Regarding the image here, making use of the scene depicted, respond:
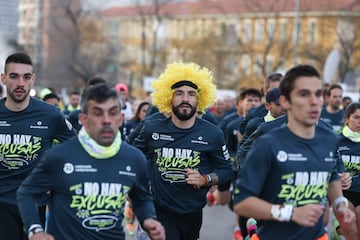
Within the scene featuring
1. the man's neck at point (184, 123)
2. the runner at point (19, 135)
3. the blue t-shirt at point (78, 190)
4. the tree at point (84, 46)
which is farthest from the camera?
the tree at point (84, 46)

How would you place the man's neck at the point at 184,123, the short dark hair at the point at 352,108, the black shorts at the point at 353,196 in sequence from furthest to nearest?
1. the short dark hair at the point at 352,108
2. the black shorts at the point at 353,196
3. the man's neck at the point at 184,123

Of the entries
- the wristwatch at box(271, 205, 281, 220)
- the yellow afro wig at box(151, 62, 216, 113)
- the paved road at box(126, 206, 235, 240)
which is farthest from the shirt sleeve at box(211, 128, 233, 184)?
the paved road at box(126, 206, 235, 240)

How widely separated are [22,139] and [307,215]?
3269mm

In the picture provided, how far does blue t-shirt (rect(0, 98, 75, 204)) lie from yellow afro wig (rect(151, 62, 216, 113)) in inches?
52.3

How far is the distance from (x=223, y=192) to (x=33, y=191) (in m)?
9.38

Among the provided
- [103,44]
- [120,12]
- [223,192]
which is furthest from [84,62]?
[223,192]

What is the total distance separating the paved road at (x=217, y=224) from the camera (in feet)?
39.5

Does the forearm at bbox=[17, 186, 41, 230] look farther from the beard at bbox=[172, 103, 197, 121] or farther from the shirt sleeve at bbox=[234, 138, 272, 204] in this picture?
the beard at bbox=[172, 103, 197, 121]

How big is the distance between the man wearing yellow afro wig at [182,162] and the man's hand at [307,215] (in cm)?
237

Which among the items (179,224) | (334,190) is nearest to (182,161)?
(179,224)

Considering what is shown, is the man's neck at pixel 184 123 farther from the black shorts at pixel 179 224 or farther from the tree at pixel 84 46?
the tree at pixel 84 46

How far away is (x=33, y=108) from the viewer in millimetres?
7566

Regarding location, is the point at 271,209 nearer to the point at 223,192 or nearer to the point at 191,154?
the point at 191,154

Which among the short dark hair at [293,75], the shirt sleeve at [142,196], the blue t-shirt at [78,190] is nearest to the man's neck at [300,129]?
the short dark hair at [293,75]
